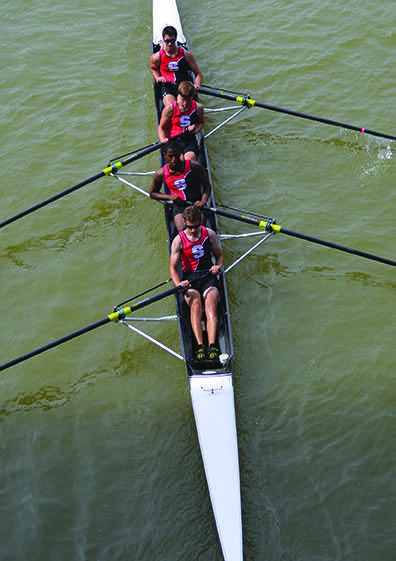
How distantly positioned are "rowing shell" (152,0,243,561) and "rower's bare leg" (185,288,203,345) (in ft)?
0.53

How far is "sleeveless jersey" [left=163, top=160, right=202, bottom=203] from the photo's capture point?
313 inches

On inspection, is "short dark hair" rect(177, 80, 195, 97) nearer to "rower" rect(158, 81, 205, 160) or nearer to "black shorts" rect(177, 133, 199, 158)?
"rower" rect(158, 81, 205, 160)

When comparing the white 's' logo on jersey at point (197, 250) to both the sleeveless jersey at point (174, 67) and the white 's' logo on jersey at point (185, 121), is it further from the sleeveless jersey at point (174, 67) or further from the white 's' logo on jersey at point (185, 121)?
the sleeveless jersey at point (174, 67)

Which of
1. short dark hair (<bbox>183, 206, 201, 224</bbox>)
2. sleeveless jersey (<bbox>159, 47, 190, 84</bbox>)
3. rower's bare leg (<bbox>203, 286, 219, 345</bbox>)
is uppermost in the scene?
sleeveless jersey (<bbox>159, 47, 190, 84</bbox>)

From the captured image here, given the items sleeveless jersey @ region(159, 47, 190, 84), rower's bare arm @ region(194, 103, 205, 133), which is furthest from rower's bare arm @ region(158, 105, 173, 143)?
sleeveless jersey @ region(159, 47, 190, 84)

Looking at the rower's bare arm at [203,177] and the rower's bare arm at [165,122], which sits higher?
the rower's bare arm at [165,122]

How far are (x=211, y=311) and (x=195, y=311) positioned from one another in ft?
0.60

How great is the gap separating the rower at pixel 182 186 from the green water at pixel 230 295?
0.81 m

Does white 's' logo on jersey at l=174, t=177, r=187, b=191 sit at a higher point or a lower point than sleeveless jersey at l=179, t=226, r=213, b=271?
higher

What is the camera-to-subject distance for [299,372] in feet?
23.0

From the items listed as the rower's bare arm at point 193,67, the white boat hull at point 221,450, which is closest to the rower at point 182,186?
the white boat hull at point 221,450

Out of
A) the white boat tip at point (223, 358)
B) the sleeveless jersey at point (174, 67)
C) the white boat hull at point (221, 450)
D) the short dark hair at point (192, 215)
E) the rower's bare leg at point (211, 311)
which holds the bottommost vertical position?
the white boat hull at point (221, 450)

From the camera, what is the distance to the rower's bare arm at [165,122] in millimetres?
8844

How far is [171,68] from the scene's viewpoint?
1002 cm
